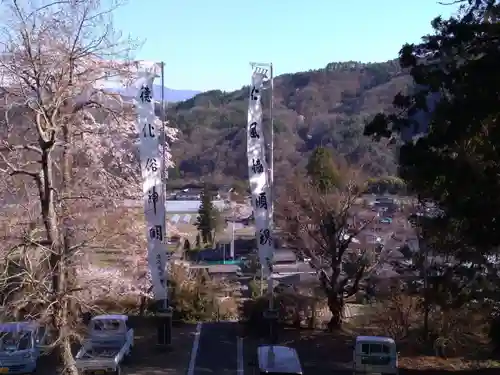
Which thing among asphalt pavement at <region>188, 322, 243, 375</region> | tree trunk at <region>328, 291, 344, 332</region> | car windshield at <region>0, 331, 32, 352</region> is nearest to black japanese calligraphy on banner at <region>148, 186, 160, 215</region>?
asphalt pavement at <region>188, 322, 243, 375</region>

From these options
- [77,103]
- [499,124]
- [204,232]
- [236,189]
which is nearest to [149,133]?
[77,103]

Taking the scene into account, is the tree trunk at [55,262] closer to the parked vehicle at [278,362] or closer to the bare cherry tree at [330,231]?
the parked vehicle at [278,362]

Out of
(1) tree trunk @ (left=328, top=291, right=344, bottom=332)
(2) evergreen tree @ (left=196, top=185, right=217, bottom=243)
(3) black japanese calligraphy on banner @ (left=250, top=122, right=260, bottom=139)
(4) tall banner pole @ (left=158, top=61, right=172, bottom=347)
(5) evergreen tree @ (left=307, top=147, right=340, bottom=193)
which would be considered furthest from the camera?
(2) evergreen tree @ (left=196, top=185, right=217, bottom=243)

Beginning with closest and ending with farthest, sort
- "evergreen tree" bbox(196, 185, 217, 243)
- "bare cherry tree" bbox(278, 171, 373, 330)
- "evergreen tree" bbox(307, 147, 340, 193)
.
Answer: "bare cherry tree" bbox(278, 171, 373, 330), "evergreen tree" bbox(307, 147, 340, 193), "evergreen tree" bbox(196, 185, 217, 243)

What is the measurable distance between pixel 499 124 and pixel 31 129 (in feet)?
25.9

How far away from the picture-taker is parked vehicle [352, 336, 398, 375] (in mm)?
12844

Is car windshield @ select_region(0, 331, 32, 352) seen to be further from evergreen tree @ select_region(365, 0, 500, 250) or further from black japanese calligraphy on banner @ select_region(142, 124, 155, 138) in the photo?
evergreen tree @ select_region(365, 0, 500, 250)

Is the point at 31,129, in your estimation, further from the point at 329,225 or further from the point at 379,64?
the point at 379,64

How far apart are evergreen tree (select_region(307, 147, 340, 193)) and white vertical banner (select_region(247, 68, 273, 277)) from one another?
3.85 meters

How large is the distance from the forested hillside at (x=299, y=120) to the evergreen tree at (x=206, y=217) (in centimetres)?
526

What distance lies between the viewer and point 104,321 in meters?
14.7

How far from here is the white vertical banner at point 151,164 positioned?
531 inches

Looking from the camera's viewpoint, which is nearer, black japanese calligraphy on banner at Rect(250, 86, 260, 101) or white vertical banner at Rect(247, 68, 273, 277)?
white vertical banner at Rect(247, 68, 273, 277)

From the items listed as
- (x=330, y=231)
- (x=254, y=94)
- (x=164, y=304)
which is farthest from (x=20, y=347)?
(x=330, y=231)
